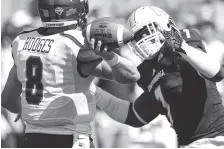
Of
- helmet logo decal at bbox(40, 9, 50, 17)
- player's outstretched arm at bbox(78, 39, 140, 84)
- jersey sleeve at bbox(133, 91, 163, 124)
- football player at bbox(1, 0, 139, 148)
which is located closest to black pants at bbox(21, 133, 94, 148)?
football player at bbox(1, 0, 139, 148)

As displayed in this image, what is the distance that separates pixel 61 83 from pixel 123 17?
3.30m

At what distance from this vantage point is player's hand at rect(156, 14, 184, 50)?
150 inches

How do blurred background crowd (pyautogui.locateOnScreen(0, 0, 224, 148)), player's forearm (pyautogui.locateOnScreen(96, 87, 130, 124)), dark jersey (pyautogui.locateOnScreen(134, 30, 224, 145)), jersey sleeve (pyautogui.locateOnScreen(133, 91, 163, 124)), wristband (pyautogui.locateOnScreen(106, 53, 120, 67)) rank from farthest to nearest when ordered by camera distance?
blurred background crowd (pyautogui.locateOnScreen(0, 0, 224, 148)), player's forearm (pyautogui.locateOnScreen(96, 87, 130, 124)), jersey sleeve (pyautogui.locateOnScreen(133, 91, 163, 124)), dark jersey (pyautogui.locateOnScreen(134, 30, 224, 145)), wristband (pyautogui.locateOnScreen(106, 53, 120, 67))

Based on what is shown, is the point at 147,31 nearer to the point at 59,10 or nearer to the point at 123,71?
the point at 123,71

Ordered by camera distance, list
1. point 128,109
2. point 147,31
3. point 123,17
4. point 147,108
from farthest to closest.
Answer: point 123,17 → point 128,109 → point 147,108 → point 147,31

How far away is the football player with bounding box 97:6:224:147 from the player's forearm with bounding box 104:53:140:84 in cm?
13

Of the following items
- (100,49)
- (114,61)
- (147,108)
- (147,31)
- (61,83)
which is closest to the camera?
(100,49)

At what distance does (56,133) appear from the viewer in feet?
12.7

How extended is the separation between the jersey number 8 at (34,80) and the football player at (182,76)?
62 centimetres

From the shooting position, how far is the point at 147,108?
433cm

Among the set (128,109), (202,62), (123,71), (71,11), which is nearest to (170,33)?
(202,62)

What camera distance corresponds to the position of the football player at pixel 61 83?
→ 3.85 meters

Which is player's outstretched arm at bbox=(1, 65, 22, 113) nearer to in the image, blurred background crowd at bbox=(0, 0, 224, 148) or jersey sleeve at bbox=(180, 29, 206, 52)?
jersey sleeve at bbox=(180, 29, 206, 52)

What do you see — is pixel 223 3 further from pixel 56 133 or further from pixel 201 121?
pixel 56 133
